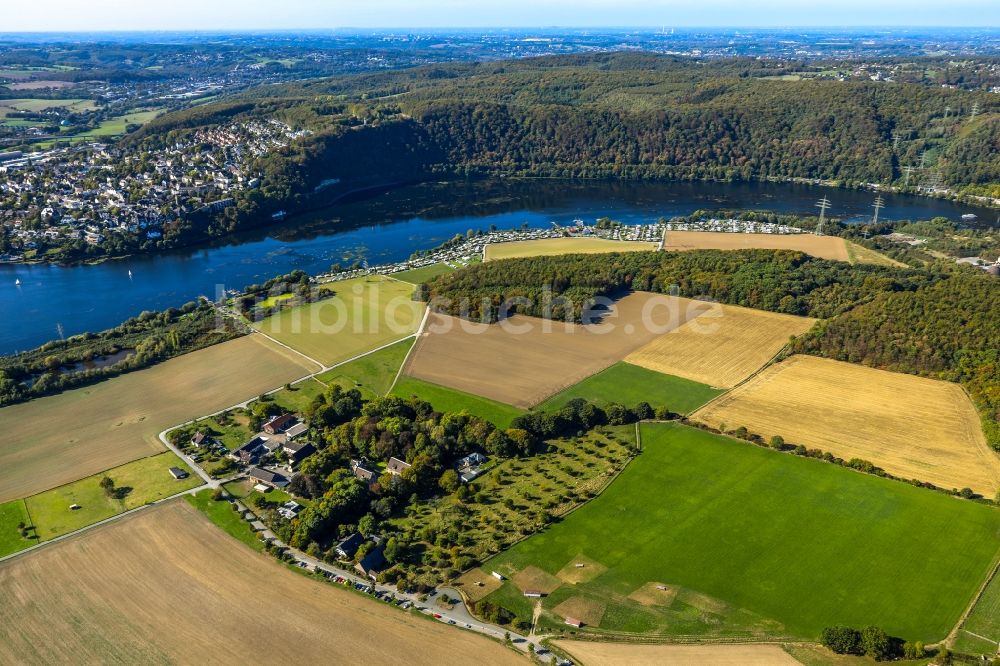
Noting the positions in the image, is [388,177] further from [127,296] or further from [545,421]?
[545,421]

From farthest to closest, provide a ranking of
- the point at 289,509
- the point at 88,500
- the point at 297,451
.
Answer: the point at 297,451 → the point at 88,500 → the point at 289,509

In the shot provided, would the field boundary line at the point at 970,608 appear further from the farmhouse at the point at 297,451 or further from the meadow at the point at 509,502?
the farmhouse at the point at 297,451

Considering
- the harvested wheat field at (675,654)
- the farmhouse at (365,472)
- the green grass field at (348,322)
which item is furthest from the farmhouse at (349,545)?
the green grass field at (348,322)

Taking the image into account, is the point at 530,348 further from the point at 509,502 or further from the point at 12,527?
the point at 12,527

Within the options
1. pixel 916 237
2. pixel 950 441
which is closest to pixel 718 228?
pixel 916 237

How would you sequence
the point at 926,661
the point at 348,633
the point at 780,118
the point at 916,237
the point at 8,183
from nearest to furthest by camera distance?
the point at 926,661 < the point at 348,633 < the point at 916,237 < the point at 8,183 < the point at 780,118

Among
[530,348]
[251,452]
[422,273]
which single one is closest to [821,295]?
[530,348]
